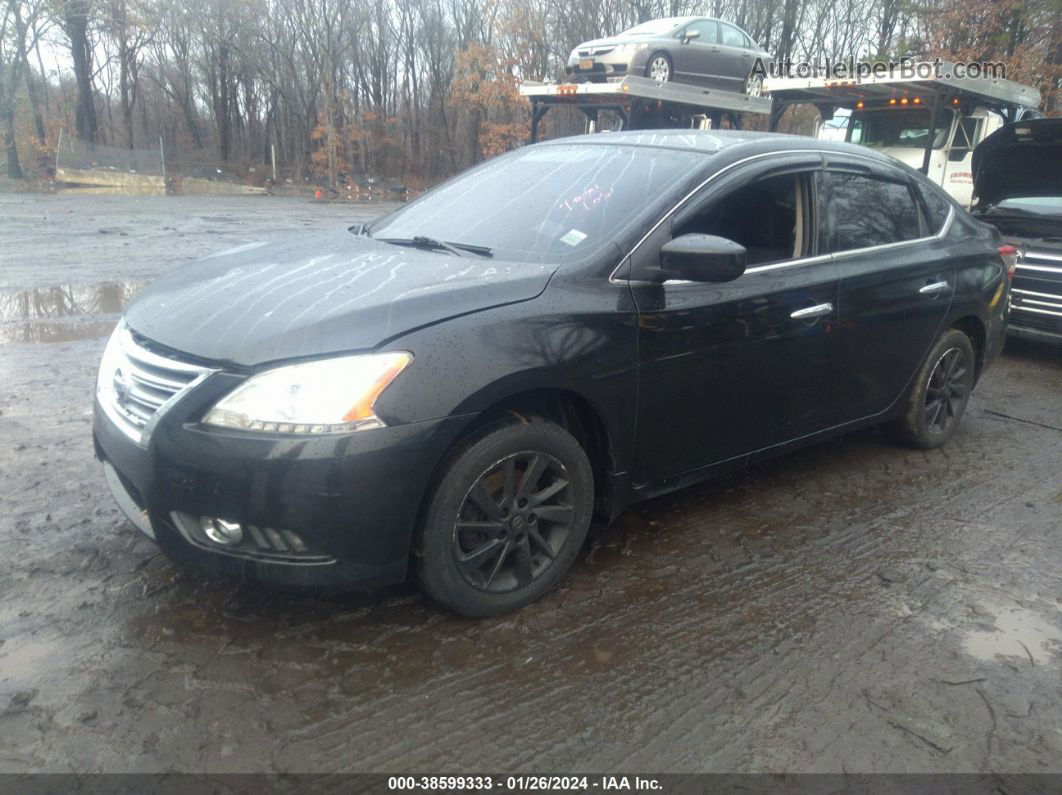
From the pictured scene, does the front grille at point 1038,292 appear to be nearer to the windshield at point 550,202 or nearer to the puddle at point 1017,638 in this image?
the puddle at point 1017,638

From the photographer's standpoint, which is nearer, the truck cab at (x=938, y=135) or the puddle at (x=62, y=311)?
the puddle at (x=62, y=311)

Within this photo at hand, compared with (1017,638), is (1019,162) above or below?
above

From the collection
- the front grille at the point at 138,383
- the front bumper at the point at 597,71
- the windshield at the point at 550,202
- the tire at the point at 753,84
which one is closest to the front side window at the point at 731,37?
the tire at the point at 753,84

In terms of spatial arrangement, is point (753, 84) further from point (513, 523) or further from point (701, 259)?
point (513, 523)

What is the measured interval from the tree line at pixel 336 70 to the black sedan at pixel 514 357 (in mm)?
26141

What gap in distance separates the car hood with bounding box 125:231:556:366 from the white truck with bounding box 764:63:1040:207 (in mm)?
9529

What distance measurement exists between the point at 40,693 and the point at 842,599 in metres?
2.84

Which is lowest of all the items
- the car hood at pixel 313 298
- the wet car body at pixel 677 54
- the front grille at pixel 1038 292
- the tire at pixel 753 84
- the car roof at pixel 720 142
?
the front grille at pixel 1038 292

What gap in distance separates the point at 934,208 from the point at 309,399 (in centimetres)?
386

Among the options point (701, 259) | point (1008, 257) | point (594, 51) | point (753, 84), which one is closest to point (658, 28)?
point (594, 51)

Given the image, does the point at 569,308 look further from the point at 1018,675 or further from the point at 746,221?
the point at 1018,675

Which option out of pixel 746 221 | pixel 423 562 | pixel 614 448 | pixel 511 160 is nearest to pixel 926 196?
pixel 746 221

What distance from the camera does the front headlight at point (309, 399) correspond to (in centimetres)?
257

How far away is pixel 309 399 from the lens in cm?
258
